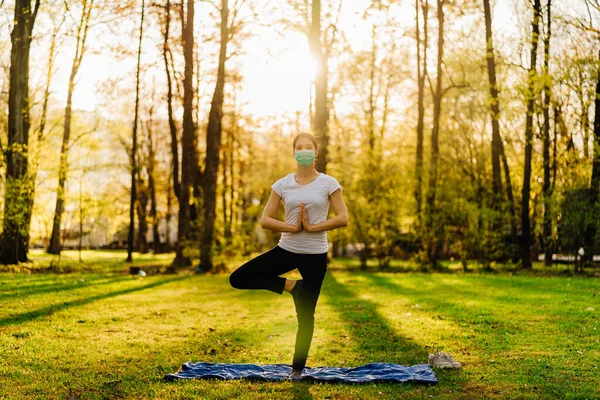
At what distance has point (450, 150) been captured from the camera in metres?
34.5

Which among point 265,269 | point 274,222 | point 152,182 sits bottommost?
point 265,269

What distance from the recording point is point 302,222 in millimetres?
5738

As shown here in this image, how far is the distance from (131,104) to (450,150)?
19.7 metres

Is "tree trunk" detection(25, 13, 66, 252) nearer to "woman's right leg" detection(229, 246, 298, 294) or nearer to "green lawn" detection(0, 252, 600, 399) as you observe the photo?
"green lawn" detection(0, 252, 600, 399)

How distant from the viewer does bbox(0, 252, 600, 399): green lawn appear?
214 inches

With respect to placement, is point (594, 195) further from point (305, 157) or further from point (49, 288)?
point (305, 157)

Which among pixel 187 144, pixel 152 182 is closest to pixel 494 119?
pixel 187 144

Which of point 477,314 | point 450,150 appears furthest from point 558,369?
point 450,150

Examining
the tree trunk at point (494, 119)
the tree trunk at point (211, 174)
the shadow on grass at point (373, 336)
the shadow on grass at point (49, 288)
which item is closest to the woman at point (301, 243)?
the shadow on grass at point (373, 336)

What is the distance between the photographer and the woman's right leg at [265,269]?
233 inches

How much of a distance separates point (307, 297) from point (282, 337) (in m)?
2.68

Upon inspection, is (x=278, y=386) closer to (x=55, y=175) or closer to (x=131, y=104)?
(x=55, y=175)

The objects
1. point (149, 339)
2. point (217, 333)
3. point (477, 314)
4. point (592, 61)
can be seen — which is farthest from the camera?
point (592, 61)

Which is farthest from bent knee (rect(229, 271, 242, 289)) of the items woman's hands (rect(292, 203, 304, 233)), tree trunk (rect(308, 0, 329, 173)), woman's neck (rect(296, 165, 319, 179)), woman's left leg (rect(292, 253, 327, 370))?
tree trunk (rect(308, 0, 329, 173))
